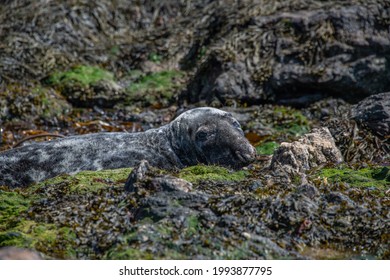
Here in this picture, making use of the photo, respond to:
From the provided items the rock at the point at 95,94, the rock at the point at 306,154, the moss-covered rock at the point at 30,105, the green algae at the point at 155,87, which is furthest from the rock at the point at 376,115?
the moss-covered rock at the point at 30,105

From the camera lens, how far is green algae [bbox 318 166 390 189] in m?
5.68

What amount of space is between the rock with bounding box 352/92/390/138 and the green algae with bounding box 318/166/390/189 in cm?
178

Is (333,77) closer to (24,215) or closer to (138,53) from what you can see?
(138,53)

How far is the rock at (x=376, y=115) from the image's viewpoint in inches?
310

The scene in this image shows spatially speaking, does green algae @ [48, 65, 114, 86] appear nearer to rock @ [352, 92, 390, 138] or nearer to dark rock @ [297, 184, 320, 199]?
rock @ [352, 92, 390, 138]

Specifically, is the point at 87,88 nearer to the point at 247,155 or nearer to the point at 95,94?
the point at 95,94

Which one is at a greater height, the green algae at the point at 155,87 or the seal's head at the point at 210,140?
the seal's head at the point at 210,140

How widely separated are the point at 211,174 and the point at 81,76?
6142mm

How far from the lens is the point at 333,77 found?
33.9ft

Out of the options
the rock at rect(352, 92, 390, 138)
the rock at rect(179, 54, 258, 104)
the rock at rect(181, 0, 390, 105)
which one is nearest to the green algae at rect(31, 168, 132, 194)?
the rock at rect(352, 92, 390, 138)

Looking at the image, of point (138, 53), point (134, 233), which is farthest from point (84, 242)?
point (138, 53)

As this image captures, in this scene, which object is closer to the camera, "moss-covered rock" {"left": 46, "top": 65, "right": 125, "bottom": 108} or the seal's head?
the seal's head

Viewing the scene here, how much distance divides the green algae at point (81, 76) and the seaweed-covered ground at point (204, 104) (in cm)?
3

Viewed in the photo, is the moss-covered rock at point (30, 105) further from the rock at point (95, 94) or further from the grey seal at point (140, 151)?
the grey seal at point (140, 151)
